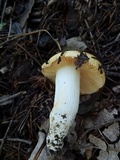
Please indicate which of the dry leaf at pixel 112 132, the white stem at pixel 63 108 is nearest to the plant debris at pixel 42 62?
the dry leaf at pixel 112 132

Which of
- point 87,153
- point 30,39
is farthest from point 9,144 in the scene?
point 30,39

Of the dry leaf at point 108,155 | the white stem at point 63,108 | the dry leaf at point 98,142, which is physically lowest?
the dry leaf at point 108,155

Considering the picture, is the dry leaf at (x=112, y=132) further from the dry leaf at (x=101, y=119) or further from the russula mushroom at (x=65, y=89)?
the russula mushroom at (x=65, y=89)

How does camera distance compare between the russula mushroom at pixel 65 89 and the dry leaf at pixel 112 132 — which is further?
the dry leaf at pixel 112 132

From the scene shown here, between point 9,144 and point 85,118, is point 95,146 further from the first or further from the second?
point 9,144

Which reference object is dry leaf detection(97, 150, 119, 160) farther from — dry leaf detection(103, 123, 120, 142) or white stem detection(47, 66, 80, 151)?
white stem detection(47, 66, 80, 151)

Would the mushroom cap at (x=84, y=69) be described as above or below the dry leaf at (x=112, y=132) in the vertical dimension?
above

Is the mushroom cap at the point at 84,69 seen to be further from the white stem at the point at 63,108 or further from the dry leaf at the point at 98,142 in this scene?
the dry leaf at the point at 98,142
